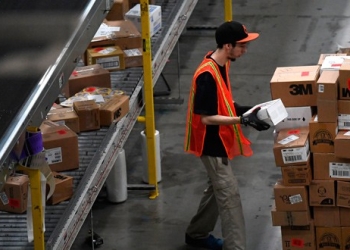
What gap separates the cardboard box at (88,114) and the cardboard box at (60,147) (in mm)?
377

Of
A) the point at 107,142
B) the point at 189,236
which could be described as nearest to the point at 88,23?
the point at 107,142

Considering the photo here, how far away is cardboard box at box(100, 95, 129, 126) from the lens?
8.52 meters

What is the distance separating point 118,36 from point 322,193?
298cm

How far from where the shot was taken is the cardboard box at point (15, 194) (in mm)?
7340

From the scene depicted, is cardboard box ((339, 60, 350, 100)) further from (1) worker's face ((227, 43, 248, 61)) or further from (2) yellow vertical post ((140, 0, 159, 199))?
(2) yellow vertical post ((140, 0, 159, 199))

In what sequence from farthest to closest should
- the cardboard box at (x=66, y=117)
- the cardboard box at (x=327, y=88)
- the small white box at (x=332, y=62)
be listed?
1. the cardboard box at (x=66, y=117)
2. the small white box at (x=332, y=62)
3. the cardboard box at (x=327, y=88)

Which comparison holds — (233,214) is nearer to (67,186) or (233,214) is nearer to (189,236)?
(189,236)

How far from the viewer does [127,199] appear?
9.72 metres

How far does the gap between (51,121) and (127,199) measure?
1.68 meters

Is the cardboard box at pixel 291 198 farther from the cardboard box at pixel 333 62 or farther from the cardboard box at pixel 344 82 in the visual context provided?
the cardboard box at pixel 333 62

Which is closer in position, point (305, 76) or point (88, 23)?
point (88, 23)

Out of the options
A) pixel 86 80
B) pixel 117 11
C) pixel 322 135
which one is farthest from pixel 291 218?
pixel 117 11

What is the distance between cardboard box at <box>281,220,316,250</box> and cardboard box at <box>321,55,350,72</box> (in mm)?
1212

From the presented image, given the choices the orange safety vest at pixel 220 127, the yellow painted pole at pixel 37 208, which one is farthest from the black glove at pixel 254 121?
the yellow painted pole at pixel 37 208
